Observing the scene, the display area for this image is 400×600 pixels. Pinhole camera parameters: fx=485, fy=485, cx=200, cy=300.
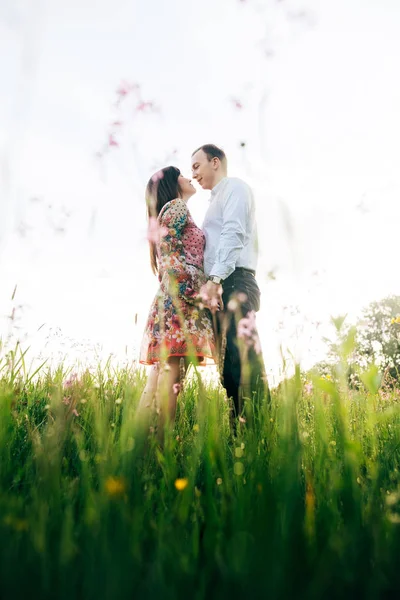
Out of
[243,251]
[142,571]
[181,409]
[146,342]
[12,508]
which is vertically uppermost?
[243,251]

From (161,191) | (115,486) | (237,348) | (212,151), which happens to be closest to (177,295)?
(237,348)

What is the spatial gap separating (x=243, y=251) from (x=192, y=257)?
14.6 inches

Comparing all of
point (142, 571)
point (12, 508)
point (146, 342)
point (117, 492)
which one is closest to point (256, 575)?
point (142, 571)

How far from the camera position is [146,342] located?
337cm

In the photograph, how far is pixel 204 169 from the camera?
380 centimetres

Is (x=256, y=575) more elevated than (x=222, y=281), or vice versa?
(x=222, y=281)

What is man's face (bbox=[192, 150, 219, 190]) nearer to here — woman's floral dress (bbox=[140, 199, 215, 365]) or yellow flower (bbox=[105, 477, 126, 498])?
woman's floral dress (bbox=[140, 199, 215, 365])

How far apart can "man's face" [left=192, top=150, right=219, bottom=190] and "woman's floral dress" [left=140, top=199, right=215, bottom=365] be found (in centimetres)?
54

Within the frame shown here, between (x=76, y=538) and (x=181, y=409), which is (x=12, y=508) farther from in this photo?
(x=181, y=409)

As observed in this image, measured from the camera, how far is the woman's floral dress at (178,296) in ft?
10.4

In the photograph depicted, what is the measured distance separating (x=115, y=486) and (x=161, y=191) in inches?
108

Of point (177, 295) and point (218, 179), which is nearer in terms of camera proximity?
point (177, 295)

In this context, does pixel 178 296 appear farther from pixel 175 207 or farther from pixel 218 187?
pixel 218 187

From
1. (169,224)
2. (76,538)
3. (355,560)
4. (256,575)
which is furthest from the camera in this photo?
(169,224)
